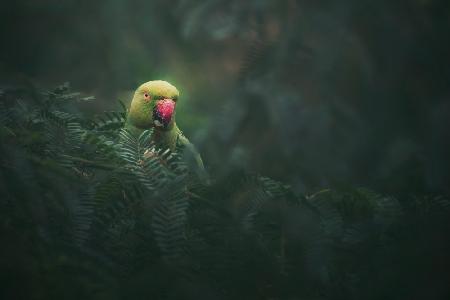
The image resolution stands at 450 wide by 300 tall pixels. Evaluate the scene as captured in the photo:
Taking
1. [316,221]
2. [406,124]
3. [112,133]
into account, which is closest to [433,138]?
[406,124]

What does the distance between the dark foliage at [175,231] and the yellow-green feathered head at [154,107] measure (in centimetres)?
58

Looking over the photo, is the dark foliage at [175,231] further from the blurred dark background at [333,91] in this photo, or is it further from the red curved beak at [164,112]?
the blurred dark background at [333,91]

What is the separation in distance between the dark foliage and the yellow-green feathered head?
0.58m

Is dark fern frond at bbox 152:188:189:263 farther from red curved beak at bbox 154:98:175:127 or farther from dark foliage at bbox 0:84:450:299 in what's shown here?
red curved beak at bbox 154:98:175:127

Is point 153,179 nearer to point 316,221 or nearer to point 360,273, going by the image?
point 316,221

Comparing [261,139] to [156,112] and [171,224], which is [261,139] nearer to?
[156,112]

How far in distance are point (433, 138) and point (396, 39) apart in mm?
656

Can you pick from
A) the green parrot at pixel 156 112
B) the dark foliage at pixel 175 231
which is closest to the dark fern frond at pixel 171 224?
the dark foliage at pixel 175 231

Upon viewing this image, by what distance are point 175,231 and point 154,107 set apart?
1031mm

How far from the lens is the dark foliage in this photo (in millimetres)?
819

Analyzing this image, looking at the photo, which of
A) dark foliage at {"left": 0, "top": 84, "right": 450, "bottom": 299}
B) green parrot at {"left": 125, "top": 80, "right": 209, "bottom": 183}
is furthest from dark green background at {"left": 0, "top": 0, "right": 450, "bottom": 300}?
green parrot at {"left": 125, "top": 80, "right": 209, "bottom": 183}

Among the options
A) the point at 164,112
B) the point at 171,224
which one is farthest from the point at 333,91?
the point at 171,224

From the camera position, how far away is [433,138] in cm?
232

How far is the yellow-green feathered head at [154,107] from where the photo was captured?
195 cm
